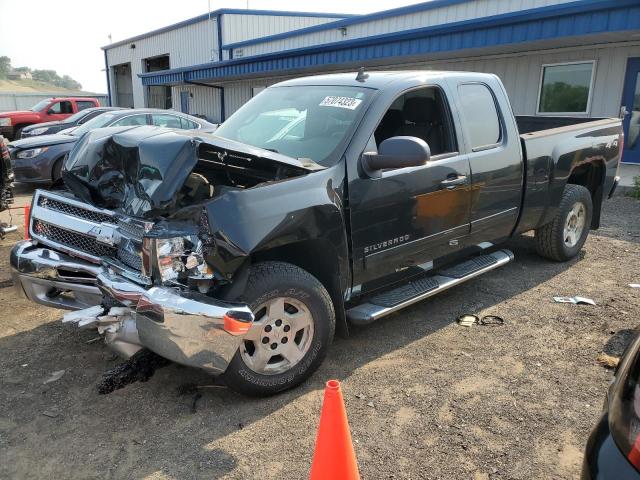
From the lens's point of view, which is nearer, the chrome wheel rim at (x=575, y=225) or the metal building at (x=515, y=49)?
the chrome wheel rim at (x=575, y=225)

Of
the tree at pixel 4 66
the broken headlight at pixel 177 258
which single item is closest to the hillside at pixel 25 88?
the tree at pixel 4 66

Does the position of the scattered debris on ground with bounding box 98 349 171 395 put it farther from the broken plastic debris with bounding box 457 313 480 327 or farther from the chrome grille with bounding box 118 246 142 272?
the broken plastic debris with bounding box 457 313 480 327

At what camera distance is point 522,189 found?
501 centimetres

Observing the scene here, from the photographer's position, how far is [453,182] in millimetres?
4199

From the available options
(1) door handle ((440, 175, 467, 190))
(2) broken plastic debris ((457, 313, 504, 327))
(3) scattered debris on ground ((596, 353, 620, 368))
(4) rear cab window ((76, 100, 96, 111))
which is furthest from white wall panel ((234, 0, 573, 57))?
(3) scattered debris on ground ((596, 353, 620, 368))

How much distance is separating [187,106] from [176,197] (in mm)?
26336

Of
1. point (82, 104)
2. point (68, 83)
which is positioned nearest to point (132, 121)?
point (82, 104)

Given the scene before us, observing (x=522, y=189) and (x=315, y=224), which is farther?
(x=522, y=189)

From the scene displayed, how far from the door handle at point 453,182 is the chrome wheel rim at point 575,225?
2.22 metres

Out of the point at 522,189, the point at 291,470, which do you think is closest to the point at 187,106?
the point at 522,189

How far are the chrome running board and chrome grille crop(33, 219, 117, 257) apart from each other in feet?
5.53

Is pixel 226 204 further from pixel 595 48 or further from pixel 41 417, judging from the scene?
pixel 595 48

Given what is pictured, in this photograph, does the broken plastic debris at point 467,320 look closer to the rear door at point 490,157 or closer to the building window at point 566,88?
the rear door at point 490,157

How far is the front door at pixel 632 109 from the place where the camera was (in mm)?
10797
